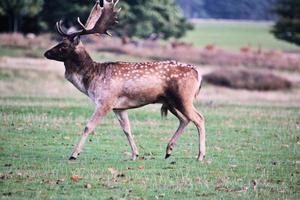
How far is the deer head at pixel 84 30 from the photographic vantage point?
1606 centimetres

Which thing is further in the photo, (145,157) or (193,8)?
(193,8)

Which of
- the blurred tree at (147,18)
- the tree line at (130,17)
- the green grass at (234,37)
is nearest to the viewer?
the tree line at (130,17)

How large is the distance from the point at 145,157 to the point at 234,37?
87.0 m

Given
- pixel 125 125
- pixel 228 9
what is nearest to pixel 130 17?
pixel 125 125

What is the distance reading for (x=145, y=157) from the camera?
15789mm

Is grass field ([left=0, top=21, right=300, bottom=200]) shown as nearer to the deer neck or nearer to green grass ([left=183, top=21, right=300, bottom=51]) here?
the deer neck

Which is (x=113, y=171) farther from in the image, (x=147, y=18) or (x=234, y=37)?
(x=234, y=37)

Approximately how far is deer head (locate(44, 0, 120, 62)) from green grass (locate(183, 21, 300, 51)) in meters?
63.7

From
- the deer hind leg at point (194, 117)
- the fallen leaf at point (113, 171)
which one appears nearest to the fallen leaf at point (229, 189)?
the fallen leaf at point (113, 171)

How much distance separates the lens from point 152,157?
15.8m

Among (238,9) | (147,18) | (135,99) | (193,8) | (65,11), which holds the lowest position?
(193,8)

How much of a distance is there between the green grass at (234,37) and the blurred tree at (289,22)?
1153cm

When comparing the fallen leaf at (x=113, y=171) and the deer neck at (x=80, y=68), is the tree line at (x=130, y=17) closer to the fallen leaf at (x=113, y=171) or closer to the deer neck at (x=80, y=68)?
the deer neck at (x=80, y=68)

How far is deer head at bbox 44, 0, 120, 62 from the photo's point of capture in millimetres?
16062
